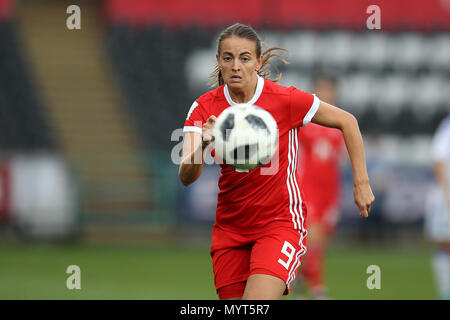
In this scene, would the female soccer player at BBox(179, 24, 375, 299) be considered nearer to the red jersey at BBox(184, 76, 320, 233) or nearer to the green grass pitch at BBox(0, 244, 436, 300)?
the red jersey at BBox(184, 76, 320, 233)

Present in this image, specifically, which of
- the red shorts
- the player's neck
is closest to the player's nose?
the player's neck

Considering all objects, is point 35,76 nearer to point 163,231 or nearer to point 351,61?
point 163,231

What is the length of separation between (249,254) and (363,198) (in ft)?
2.73

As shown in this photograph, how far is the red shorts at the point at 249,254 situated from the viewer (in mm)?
4699

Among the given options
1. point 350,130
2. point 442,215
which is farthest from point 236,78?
point 442,215

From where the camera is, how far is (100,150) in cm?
1784

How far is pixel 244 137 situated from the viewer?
14.2 ft

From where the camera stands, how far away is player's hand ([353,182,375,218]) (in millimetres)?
4645

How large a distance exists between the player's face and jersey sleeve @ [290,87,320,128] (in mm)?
329

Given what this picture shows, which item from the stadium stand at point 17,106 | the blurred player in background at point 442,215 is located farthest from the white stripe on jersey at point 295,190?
the stadium stand at point 17,106
